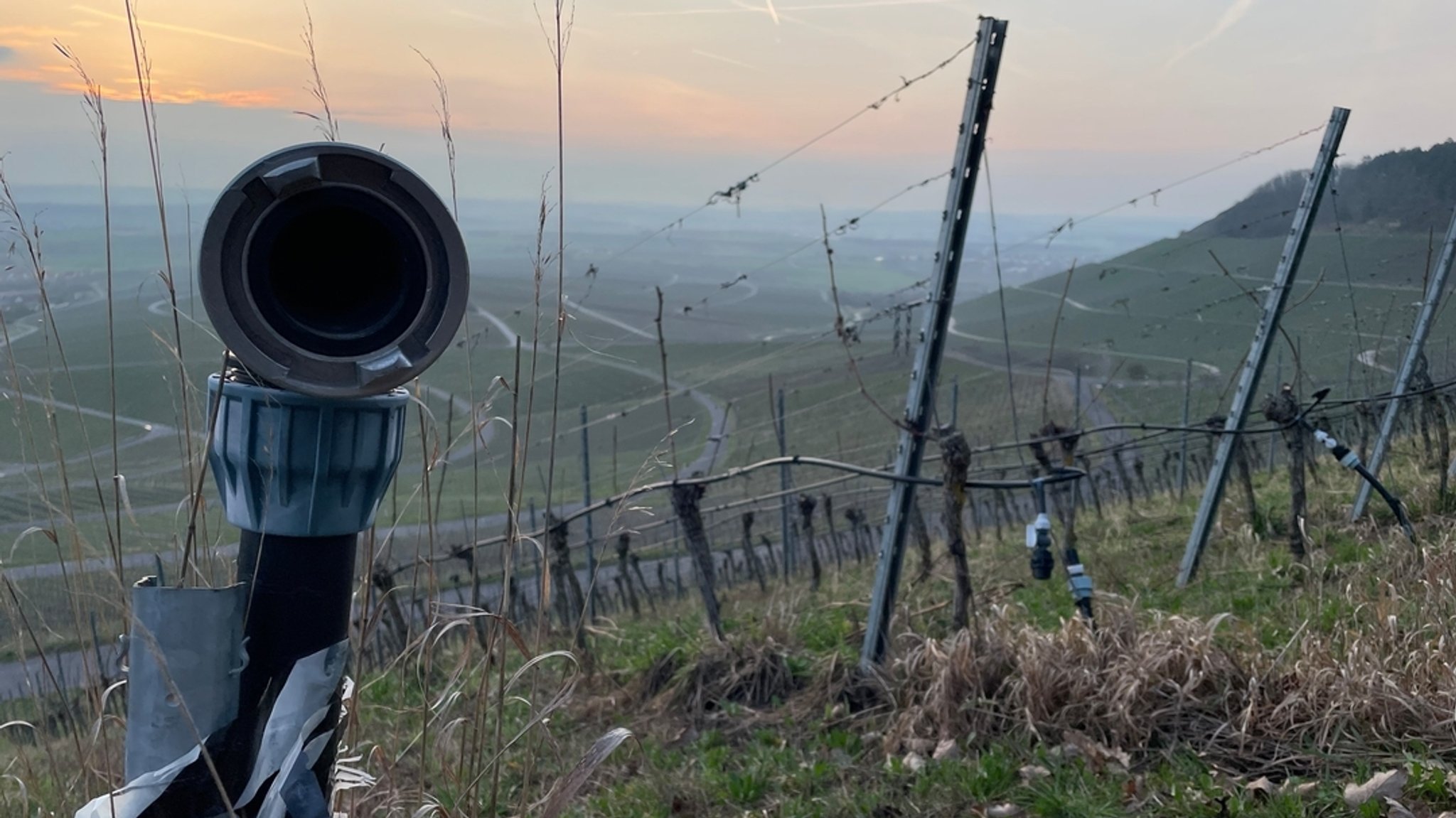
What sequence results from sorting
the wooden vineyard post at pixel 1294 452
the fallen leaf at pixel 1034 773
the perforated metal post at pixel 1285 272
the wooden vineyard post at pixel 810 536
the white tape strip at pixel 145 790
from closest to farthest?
the white tape strip at pixel 145 790, the fallen leaf at pixel 1034 773, the perforated metal post at pixel 1285 272, the wooden vineyard post at pixel 1294 452, the wooden vineyard post at pixel 810 536

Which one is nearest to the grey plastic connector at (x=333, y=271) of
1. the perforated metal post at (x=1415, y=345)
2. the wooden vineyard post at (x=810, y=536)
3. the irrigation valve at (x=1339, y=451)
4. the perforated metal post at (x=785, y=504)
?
the irrigation valve at (x=1339, y=451)

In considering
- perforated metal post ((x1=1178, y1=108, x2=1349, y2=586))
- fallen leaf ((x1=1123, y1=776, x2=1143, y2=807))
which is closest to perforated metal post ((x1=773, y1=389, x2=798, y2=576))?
perforated metal post ((x1=1178, y1=108, x2=1349, y2=586))

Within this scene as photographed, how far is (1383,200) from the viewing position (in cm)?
745

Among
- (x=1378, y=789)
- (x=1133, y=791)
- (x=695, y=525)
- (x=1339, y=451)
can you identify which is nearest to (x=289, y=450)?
(x=1133, y=791)

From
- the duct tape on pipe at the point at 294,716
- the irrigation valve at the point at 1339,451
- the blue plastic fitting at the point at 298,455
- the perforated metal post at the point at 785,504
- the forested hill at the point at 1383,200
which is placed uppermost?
the forested hill at the point at 1383,200

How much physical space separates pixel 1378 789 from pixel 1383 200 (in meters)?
5.67

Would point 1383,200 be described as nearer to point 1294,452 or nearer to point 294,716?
point 1294,452

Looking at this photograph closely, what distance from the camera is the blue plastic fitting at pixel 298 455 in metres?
1.38

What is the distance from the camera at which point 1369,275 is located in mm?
7891

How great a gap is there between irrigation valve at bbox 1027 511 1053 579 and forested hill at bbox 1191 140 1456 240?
3.50 meters

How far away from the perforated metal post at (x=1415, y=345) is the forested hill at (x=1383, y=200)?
53 centimetres

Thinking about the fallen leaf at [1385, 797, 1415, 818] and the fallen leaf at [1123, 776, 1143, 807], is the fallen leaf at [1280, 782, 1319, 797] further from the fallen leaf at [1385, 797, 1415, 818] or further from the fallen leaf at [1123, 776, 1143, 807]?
the fallen leaf at [1123, 776, 1143, 807]

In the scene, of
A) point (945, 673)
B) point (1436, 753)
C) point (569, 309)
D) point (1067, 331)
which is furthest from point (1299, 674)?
point (1067, 331)

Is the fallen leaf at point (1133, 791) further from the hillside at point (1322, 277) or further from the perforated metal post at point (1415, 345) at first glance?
the perforated metal post at point (1415, 345)
